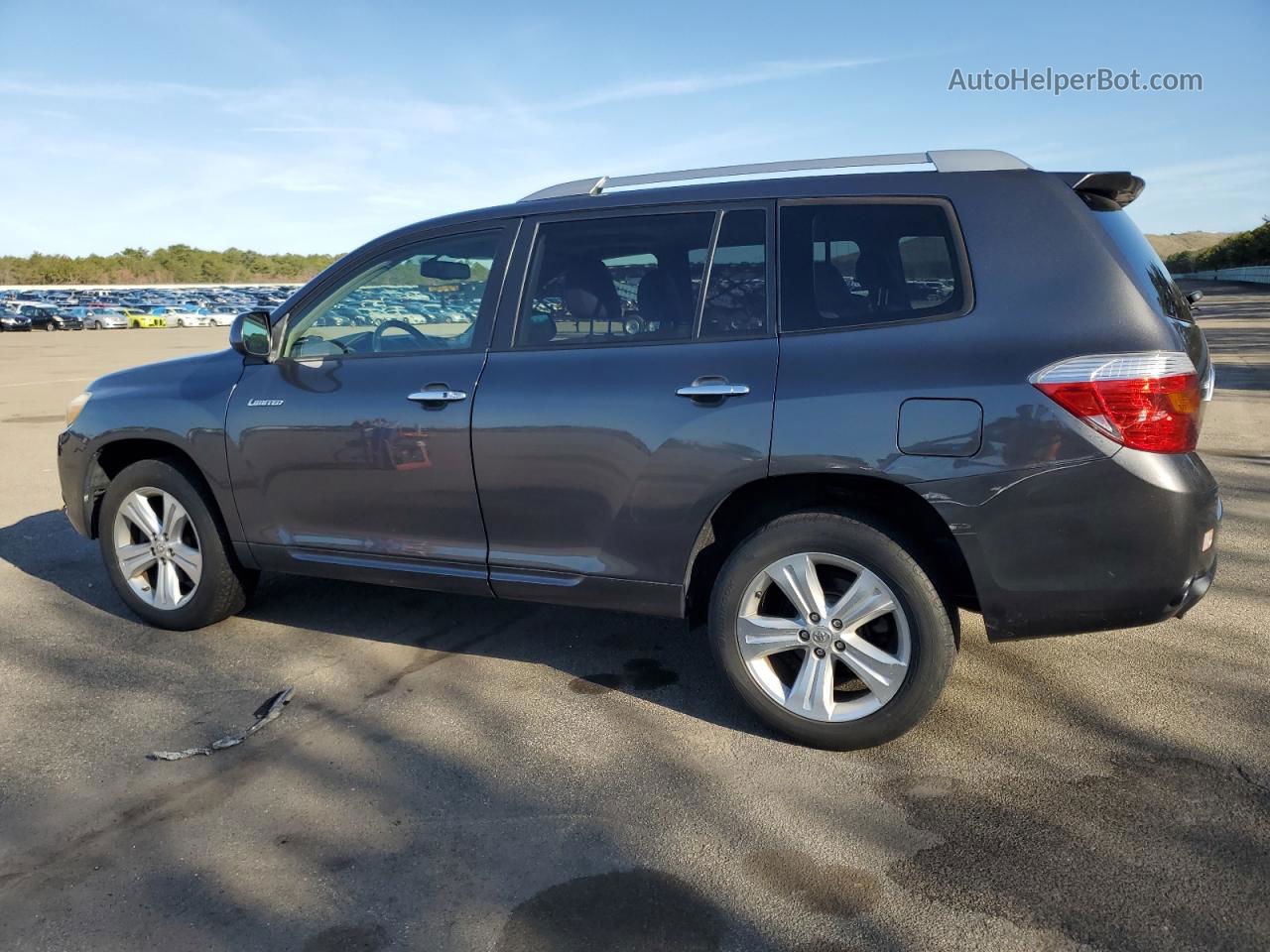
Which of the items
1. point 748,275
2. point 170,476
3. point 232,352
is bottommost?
point 170,476

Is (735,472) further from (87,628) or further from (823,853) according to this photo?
(87,628)

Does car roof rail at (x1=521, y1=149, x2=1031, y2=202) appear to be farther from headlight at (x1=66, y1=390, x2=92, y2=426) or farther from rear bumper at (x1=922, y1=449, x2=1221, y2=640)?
headlight at (x1=66, y1=390, x2=92, y2=426)

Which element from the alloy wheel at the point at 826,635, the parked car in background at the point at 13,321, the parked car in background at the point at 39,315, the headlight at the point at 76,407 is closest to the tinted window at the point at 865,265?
the alloy wheel at the point at 826,635

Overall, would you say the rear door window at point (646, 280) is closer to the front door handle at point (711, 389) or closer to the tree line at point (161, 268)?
the front door handle at point (711, 389)

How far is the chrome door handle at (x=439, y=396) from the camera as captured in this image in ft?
12.3

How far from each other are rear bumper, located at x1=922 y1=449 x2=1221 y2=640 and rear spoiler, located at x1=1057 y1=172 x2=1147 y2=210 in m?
0.88

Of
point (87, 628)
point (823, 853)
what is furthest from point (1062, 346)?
point (87, 628)

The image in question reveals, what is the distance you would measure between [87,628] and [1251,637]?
5.32 metres

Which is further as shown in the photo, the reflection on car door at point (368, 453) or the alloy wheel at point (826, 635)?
the reflection on car door at point (368, 453)

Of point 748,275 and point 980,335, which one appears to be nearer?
point 980,335

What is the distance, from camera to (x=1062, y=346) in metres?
2.94

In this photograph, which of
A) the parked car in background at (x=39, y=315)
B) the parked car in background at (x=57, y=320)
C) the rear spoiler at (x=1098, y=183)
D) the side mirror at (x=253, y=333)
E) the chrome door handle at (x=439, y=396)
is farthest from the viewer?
the parked car in background at (x=57, y=320)

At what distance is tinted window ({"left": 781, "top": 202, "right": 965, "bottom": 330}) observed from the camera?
3188 millimetres

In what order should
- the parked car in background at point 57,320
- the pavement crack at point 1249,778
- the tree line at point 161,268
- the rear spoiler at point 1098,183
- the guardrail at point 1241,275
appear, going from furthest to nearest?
the tree line at point 161,268, the guardrail at point 1241,275, the parked car in background at point 57,320, the rear spoiler at point 1098,183, the pavement crack at point 1249,778
